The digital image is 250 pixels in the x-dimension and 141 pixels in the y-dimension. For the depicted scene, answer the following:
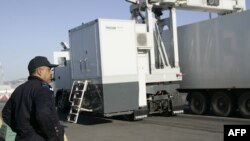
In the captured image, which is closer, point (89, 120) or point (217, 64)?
point (217, 64)

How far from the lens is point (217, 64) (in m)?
16.2

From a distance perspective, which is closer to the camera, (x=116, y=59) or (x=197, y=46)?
(x=116, y=59)

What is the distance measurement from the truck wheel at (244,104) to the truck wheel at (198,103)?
1.78 meters

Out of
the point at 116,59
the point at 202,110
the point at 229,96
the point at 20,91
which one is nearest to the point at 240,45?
the point at 229,96

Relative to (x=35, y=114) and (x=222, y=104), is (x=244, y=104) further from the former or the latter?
(x=35, y=114)

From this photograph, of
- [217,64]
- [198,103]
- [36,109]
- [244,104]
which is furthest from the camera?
[198,103]

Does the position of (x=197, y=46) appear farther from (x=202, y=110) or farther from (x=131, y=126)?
(x=131, y=126)

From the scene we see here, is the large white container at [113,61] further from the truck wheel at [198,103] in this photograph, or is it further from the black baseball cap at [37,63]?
the black baseball cap at [37,63]

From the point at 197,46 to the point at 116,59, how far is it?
156 inches

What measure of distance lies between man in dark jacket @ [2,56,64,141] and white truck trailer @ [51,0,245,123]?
9207 millimetres

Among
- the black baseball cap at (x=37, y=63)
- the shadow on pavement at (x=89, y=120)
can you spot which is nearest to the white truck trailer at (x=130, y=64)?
the shadow on pavement at (x=89, y=120)

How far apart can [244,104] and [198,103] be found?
2.49 m

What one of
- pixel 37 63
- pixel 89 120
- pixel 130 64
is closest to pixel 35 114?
pixel 37 63

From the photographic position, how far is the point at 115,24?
48.2ft
